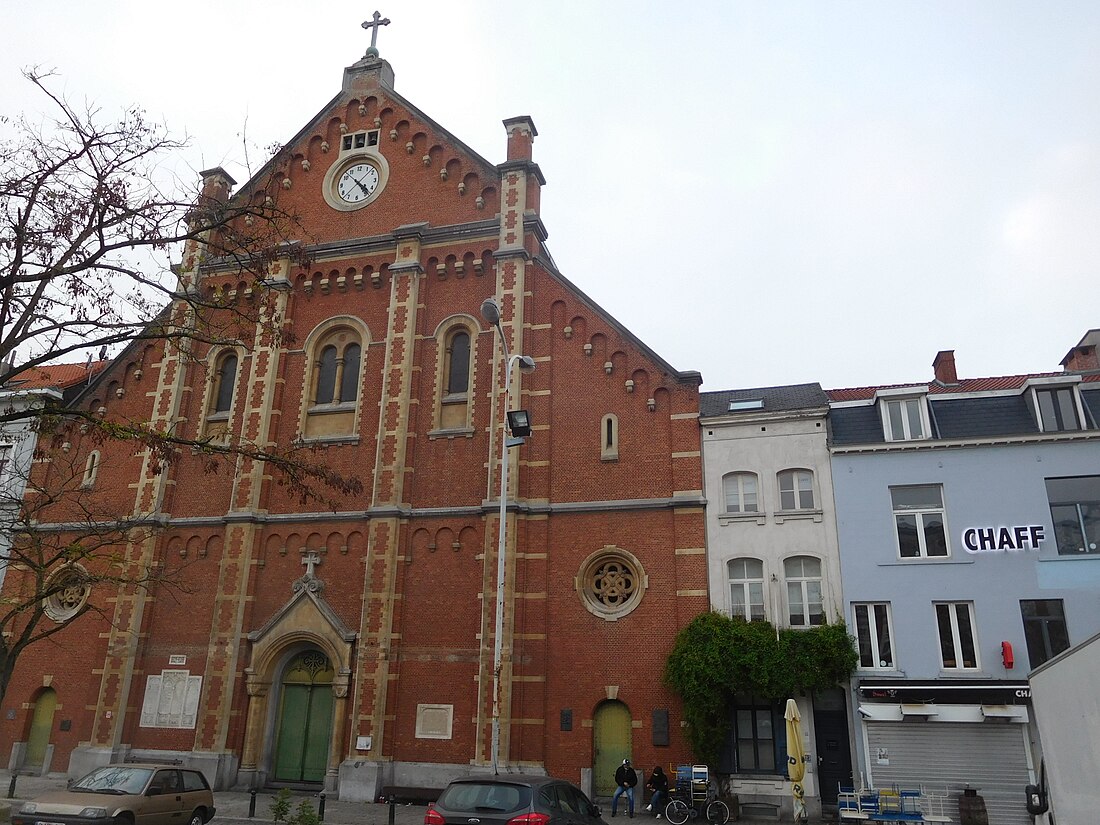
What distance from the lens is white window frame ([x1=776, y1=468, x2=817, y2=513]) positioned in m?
21.9

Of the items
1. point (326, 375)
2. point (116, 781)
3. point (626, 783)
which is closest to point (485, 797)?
point (116, 781)

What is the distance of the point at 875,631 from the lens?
20.6 meters

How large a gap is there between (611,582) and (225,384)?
49.0 feet

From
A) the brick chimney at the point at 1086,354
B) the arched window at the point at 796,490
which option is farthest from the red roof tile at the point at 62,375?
the brick chimney at the point at 1086,354

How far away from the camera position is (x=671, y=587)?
21.7 m

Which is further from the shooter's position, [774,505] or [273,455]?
[774,505]

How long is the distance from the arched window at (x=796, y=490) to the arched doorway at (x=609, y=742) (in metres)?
6.94

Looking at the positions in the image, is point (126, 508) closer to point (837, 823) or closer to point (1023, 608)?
point (837, 823)

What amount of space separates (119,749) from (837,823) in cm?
1951

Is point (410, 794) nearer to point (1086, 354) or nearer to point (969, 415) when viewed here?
point (969, 415)

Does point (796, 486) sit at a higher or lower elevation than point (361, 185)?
lower

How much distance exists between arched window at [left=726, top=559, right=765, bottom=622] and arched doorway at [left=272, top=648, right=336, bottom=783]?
11620mm

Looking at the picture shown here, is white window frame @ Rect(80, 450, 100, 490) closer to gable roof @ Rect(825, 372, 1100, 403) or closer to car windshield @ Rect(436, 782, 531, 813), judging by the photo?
car windshield @ Rect(436, 782, 531, 813)

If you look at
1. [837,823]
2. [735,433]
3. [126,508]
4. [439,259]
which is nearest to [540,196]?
[439,259]
